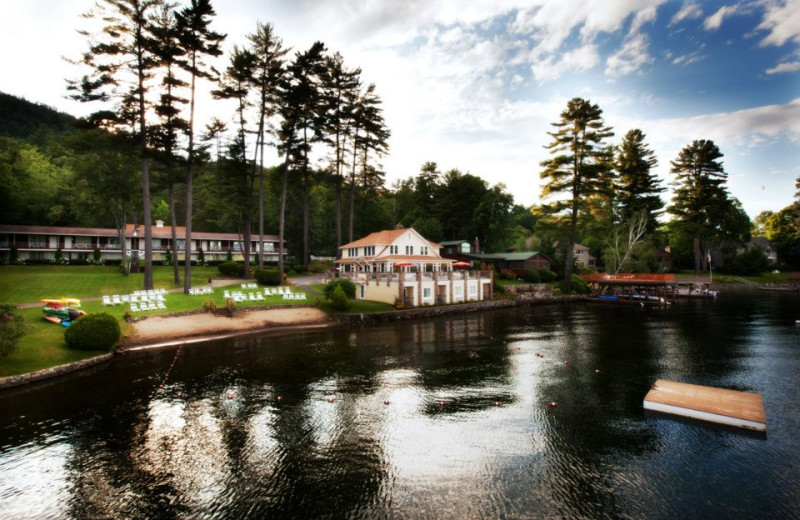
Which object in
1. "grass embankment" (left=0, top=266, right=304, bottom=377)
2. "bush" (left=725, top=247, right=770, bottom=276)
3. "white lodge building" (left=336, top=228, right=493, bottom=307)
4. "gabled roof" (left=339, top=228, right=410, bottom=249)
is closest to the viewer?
"grass embankment" (left=0, top=266, right=304, bottom=377)

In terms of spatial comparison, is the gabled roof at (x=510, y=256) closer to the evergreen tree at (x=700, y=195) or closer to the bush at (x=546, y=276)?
the bush at (x=546, y=276)

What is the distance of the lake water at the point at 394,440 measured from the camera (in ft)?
28.8

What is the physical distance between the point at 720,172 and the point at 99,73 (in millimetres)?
90282

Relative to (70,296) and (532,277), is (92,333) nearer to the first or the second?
(70,296)

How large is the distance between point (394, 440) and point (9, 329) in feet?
59.1

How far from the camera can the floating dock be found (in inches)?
496

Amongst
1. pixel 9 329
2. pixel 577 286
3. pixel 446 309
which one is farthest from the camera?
pixel 577 286

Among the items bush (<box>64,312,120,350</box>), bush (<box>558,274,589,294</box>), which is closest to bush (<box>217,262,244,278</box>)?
bush (<box>64,312,120,350</box>)

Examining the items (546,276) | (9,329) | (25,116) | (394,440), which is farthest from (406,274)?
(25,116)

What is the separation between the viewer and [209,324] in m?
28.8

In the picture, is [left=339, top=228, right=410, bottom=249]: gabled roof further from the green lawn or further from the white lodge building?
the green lawn

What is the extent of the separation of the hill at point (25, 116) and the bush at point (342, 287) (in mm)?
115719

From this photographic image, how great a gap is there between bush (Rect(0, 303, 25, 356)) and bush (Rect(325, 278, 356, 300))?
21.6m

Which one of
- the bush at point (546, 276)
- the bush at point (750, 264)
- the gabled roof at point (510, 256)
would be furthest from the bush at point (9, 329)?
the bush at point (750, 264)
